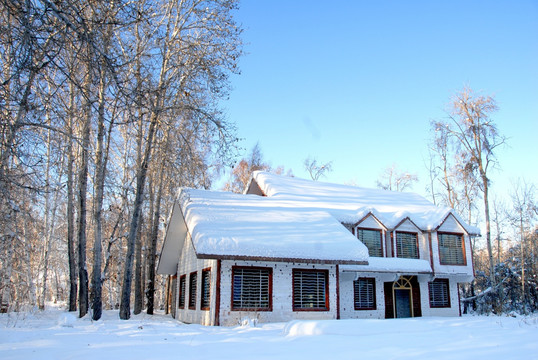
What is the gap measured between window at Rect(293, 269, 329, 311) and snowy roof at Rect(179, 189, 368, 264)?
4.22 feet

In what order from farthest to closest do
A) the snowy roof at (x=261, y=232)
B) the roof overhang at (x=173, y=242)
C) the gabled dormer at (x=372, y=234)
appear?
the gabled dormer at (x=372, y=234) → the roof overhang at (x=173, y=242) → the snowy roof at (x=261, y=232)

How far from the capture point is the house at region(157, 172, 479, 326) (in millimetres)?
14562

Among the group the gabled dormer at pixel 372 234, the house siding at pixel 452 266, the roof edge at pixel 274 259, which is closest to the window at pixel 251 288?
the roof edge at pixel 274 259

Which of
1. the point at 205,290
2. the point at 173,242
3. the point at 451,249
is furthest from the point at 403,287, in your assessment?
the point at 173,242

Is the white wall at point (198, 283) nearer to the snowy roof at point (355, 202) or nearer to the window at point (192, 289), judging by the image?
the window at point (192, 289)

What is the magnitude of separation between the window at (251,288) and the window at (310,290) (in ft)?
3.87

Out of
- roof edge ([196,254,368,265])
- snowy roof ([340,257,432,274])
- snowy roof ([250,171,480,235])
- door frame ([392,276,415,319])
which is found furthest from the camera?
snowy roof ([250,171,480,235])

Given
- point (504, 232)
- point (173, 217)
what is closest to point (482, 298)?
point (504, 232)

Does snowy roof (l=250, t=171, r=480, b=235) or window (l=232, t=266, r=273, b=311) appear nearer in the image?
window (l=232, t=266, r=273, b=311)

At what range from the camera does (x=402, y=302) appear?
20.4 meters

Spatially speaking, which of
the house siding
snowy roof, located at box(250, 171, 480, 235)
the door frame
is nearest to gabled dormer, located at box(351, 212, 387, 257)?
snowy roof, located at box(250, 171, 480, 235)

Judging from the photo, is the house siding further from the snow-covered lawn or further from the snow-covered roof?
the snow-covered lawn

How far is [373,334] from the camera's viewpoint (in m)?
8.89

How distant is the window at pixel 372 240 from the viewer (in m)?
20.1
